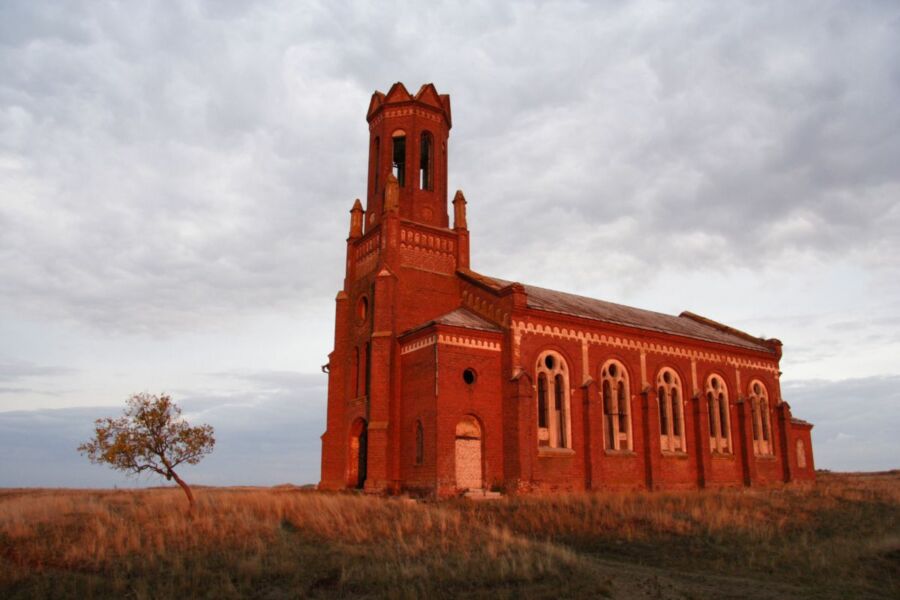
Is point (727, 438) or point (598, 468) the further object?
point (727, 438)

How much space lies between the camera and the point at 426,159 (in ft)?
113

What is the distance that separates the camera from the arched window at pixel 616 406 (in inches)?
1264

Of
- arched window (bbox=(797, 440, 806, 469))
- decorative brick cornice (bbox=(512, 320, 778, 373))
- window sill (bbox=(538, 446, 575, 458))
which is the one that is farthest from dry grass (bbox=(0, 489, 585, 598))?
arched window (bbox=(797, 440, 806, 469))

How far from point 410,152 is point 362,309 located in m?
8.16

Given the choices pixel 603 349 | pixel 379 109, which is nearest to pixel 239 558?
pixel 603 349

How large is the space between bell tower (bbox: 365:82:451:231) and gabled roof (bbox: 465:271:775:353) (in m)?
4.47

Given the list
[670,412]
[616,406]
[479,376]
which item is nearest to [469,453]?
[479,376]

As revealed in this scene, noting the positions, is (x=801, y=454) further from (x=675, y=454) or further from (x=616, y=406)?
(x=616, y=406)

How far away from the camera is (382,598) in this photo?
467 inches

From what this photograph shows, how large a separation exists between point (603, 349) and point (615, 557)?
55.1ft

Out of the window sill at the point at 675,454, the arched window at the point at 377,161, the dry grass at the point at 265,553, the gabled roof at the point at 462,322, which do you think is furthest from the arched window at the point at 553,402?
the arched window at the point at 377,161

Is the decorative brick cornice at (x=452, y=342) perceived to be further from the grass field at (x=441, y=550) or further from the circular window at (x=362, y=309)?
the grass field at (x=441, y=550)

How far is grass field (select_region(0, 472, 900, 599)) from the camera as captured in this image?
1273 centimetres

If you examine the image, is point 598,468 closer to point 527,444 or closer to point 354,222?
point 527,444
